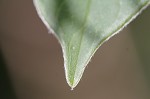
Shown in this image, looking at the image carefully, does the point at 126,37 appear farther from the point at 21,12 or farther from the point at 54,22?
the point at 54,22

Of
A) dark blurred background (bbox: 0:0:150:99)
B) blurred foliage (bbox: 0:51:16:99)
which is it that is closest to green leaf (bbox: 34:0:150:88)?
dark blurred background (bbox: 0:0:150:99)

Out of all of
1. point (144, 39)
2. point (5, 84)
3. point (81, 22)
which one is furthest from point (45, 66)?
point (81, 22)

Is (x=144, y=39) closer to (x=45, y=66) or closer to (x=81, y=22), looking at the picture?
(x=45, y=66)

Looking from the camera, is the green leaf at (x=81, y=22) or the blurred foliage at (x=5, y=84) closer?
the green leaf at (x=81, y=22)

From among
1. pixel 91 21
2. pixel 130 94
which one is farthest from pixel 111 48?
pixel 91 21

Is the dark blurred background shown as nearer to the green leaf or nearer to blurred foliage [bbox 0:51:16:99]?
blurred foliage [bbox 0:51:16:99]

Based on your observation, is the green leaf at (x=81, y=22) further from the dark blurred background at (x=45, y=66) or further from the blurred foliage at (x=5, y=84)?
the blurred foliage at (x=5, y=84)

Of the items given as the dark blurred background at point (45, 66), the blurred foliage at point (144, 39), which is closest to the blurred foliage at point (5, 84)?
the dark blurred background at point (45, 66)
